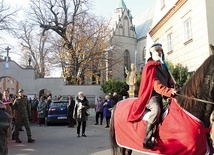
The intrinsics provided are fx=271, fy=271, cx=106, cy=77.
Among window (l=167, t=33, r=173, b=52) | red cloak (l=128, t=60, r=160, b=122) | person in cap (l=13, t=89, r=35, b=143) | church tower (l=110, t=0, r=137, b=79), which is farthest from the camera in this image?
→ church tower (l=110, t=0, r=137, b=79)

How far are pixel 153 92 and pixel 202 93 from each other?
1.03 meters

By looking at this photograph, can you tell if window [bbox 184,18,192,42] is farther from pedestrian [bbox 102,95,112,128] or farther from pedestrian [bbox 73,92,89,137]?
pedestrian [bbox 73,92,89,137]

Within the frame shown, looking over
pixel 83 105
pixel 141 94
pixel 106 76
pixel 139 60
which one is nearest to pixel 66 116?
pixel 83 105

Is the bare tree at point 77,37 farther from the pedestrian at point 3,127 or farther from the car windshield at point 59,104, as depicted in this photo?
the pedestrian at point 3,127

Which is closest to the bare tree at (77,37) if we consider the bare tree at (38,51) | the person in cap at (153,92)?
the bare tree at (38,51)

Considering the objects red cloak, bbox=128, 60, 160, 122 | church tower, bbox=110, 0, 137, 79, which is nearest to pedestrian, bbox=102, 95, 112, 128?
red cloak, bbox=128, 60, 160, 122

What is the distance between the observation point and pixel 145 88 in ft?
16.8

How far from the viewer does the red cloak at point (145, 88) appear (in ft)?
16.5

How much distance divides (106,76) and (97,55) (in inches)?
268

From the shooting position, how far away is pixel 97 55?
37719 millimetres

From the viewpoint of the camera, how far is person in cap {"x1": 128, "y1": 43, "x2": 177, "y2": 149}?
15.6 feet

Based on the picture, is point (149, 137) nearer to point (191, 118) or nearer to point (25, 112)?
point (191, 118)

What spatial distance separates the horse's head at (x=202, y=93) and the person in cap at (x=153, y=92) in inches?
13.1

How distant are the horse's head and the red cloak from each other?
73cm
